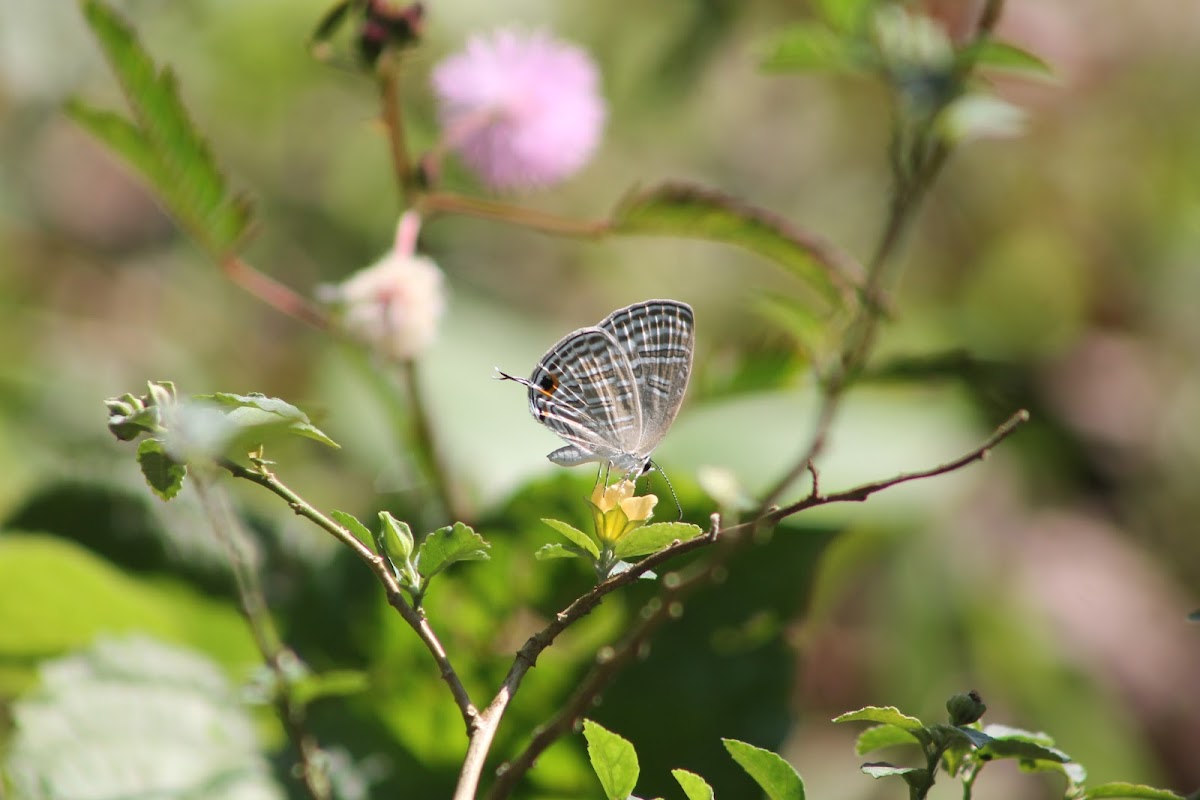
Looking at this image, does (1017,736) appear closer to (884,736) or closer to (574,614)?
(884,736)

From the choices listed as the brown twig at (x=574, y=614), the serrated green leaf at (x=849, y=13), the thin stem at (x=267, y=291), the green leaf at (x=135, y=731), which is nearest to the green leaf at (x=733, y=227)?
the serrated green leaf at (x=849, y=13)

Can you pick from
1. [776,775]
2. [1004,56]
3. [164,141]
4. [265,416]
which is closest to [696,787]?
[776,775]

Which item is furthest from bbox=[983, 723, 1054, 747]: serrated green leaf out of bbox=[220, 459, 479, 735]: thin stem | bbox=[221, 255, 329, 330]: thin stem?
bbox=[221, 255, 329, 330]: thin stem

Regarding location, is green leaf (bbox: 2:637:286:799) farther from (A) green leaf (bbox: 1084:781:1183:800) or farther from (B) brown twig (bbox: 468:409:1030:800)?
(A) green leaf (bbox: 1084:781:1183:800)

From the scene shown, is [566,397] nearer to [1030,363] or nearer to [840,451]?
[840,451]

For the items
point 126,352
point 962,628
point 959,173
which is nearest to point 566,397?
point 962,628

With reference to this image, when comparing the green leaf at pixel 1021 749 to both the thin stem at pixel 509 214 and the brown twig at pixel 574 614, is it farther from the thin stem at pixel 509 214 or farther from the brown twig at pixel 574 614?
the thin stem at pixel 509 214
